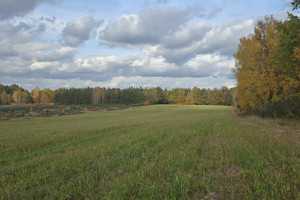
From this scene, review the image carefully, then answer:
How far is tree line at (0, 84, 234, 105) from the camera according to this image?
11919cm

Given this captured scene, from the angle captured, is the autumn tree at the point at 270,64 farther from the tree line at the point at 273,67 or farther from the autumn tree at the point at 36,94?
the autumn tree at the point at 36,94

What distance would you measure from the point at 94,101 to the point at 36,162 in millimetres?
123730

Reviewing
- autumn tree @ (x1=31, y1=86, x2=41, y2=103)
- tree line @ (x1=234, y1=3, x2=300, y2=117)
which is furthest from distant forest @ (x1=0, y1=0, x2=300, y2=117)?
autumn tree @ (x1=31, y1=86, x2=41, y2=103)

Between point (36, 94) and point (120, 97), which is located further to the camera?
point (36, 94)

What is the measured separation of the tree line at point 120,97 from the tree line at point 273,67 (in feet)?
294

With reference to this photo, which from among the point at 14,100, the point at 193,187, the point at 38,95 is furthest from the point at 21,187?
the point at 14,100

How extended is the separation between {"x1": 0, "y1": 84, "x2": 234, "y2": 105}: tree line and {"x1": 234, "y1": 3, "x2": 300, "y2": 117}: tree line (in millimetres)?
89535

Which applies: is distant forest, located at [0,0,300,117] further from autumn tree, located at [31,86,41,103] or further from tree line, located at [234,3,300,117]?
autumn tree, located at [31,86,41,103]

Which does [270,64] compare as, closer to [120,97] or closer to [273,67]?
[273,67]

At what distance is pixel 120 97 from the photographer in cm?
12100

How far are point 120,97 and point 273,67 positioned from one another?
344ft

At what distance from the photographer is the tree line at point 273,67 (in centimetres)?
1559

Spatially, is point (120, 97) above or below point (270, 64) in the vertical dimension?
below

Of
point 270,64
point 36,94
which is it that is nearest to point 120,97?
point 36,94
